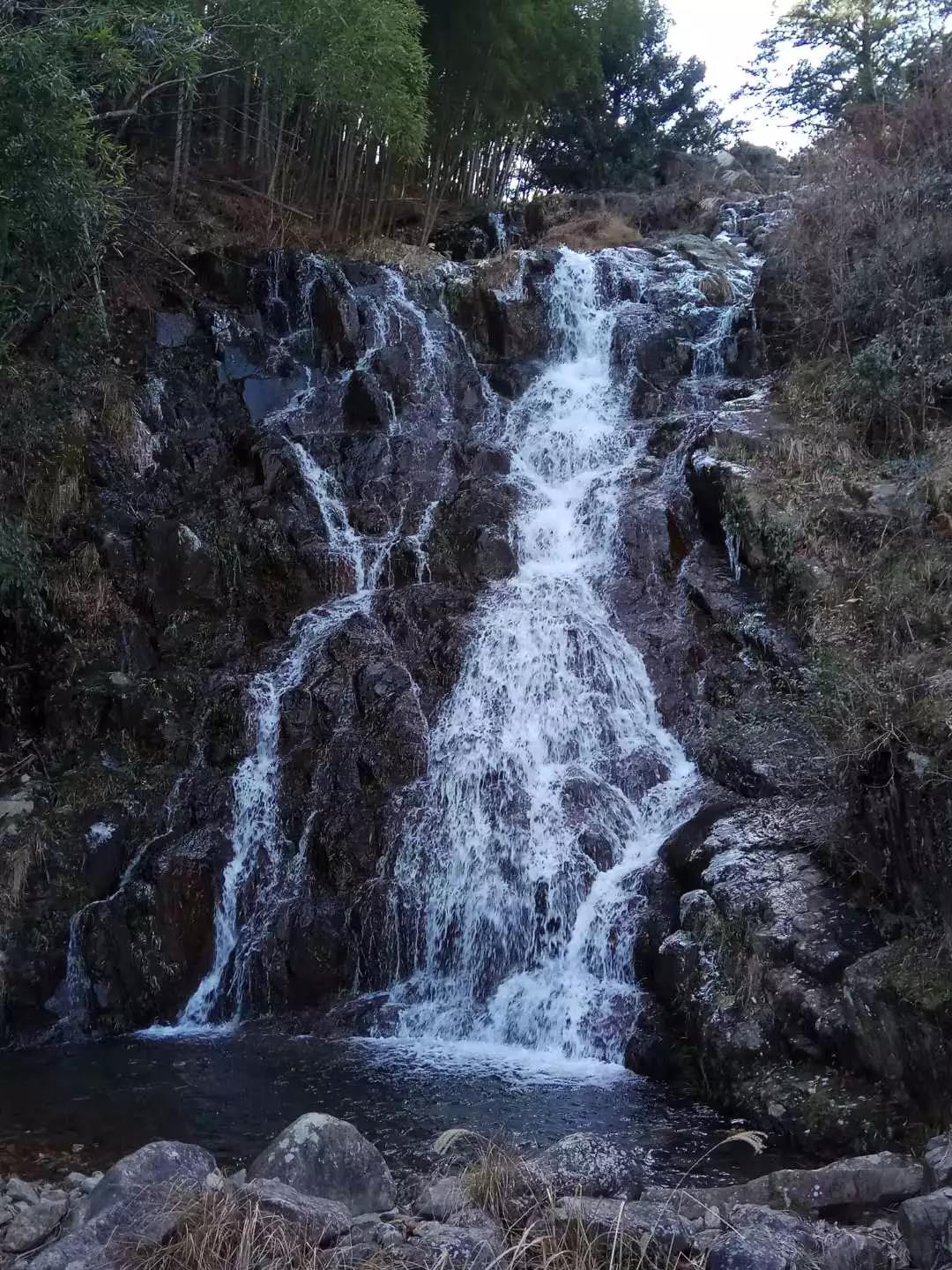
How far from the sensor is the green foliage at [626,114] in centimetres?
2614

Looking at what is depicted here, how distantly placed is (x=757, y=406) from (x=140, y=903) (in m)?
9.15

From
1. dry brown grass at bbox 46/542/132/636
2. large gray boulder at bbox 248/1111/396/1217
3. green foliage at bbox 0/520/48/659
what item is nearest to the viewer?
large gray boulder at bbox 248/1111/396/1217

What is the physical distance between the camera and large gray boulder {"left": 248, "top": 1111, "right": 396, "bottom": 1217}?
14.9 ft

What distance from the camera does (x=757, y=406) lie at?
43.0 ft

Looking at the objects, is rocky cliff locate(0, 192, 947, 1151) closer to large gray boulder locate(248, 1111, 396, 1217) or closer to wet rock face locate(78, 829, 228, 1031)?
wet rock face locate(78, 829, 228, 1031)

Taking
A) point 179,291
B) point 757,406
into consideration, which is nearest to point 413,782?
point 757,406

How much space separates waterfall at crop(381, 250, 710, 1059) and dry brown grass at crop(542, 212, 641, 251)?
8.35 meters

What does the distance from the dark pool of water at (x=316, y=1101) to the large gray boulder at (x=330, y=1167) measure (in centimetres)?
120

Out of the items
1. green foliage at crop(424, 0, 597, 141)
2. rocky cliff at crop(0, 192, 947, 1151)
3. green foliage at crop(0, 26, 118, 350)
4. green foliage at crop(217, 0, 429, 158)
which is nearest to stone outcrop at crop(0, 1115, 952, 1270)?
rocky cliff at crop(0, 192, 947, 1151)

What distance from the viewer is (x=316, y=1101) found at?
6832mm

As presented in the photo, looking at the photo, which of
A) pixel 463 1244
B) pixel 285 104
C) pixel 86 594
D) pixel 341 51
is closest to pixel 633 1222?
pixel 463 1244

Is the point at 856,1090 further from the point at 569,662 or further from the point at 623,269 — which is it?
the point at 623,269

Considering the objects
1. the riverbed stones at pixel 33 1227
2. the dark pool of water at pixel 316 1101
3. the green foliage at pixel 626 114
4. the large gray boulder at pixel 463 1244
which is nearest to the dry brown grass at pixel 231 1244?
the large gray boulder at pixel 463 1244

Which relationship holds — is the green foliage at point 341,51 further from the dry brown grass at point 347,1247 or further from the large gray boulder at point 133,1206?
the dry brown grass at point 347,1247
